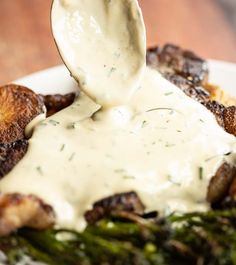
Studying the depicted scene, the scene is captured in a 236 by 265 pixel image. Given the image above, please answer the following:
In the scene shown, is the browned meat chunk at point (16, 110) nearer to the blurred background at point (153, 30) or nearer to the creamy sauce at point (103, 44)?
the creamy sauce at point (103, 44)

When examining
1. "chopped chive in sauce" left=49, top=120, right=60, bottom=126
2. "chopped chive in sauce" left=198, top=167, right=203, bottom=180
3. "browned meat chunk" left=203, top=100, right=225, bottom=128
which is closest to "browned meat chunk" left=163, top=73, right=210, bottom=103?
"browned meat chunk" left=203, top=100, right=225, bottom=128

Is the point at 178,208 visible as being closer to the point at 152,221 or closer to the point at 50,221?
the point at 152,221

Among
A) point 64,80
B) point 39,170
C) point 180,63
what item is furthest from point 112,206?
point 64,80

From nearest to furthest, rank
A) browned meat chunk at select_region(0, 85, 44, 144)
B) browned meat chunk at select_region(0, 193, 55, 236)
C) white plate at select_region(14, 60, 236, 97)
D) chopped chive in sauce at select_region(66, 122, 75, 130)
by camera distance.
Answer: browned meat chunk at select_region(0, 193, 55, 236) → chopped chive in sauce at select_region(66, 122, 75, 130) → browned meat chunk at select_region(0, 85, 44, 144) → white plate at select_region(14, 60, 236, 97)

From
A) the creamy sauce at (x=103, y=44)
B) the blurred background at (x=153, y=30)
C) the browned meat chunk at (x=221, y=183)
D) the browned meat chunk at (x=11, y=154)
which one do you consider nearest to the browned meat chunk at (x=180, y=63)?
the creamy sauce at (x=103, y=44)

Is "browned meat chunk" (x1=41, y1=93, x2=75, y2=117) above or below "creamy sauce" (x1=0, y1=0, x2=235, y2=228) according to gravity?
above

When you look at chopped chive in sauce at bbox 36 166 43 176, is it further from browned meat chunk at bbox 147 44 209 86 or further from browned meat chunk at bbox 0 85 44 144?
browned meat chunk at bbox 147 44 209 86

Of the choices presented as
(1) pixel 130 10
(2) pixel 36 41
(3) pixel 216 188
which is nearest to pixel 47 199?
(3) pixel 216 188
